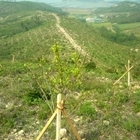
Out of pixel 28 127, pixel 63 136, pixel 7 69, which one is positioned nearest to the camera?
pixel 63 136

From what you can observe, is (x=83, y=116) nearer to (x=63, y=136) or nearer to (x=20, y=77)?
(x=63, y=136)

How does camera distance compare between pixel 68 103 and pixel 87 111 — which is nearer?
Answer: pixel 87 111

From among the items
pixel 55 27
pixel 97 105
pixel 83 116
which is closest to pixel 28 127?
pixel 83 116

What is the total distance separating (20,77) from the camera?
1472 centimetres

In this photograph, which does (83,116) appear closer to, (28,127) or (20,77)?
(28,127)

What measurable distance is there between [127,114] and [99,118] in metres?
1.19

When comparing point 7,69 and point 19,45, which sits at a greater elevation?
point 7,69

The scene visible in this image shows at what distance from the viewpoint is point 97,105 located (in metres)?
10.9

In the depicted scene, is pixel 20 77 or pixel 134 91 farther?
pixel 20 77

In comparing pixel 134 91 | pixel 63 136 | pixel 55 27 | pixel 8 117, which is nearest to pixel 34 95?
pixel 8 117

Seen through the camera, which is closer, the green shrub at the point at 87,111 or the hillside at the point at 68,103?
the hillside at the point at 68,103

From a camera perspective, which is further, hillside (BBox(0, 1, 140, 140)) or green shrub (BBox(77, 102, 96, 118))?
green shrub (BBox(77, 102, 96, 118))

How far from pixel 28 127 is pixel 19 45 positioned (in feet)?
136

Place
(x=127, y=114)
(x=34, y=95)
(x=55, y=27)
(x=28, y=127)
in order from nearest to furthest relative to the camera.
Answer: (x=28, y=127) < (x=127, y=114) < (x=34, y=95) < (x=55, y=27)
